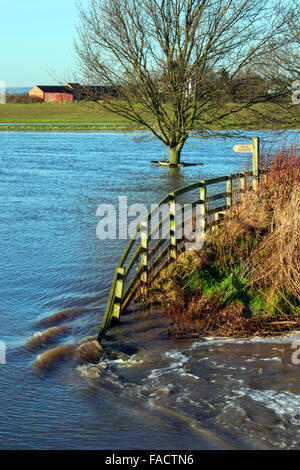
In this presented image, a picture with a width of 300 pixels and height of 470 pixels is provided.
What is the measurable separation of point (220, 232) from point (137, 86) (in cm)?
1982

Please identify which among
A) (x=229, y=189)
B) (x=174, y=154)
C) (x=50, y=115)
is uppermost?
(x=50, y=115)

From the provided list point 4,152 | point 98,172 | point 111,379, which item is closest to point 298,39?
point 98,172

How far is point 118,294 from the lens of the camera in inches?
367

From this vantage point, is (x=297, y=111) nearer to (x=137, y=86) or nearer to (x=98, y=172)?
(x=137, y=86)

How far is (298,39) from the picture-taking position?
29.6 meters

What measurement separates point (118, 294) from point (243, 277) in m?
2.20

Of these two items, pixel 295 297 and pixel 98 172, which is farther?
pixel 98 172

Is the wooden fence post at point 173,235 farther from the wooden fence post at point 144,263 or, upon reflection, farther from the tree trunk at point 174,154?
the tree trunk at point 174,154

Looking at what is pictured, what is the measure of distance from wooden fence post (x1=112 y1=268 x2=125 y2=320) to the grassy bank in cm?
91

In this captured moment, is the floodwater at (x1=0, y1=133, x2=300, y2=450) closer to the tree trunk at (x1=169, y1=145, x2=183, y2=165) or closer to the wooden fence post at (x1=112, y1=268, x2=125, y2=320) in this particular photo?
the wooden fence post at (x1=112, y1=268, x2=125, y2=320)

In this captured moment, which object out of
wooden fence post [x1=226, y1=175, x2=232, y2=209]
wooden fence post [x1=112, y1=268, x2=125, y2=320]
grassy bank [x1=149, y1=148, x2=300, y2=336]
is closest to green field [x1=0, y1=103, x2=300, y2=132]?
wooden fence post [x1=226, y1=175, x2=232, y2=209]

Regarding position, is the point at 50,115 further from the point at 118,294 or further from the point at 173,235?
the point at 118,294

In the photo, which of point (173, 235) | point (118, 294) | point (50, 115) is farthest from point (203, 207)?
point (50, 115)

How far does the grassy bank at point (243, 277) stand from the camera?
29.5 feet
